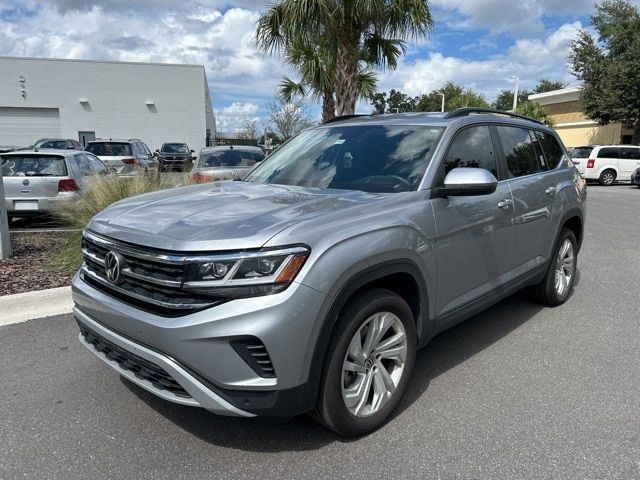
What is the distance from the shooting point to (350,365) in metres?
2.82

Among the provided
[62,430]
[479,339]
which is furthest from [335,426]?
[479,339]

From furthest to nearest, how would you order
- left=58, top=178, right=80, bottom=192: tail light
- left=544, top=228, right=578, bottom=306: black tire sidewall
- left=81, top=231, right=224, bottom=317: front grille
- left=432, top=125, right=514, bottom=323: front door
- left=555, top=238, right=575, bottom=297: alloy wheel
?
left=58, top=178, right=80, bottom=192: tail light → left=555, top=238, right=575, bottom=297: alloy wheel → left=544, top=228, right=578, bottom=306: black tire sidewall → left=432, top=125, right=514, bottom=323: front door → left=81, top=231, right=224, bottom=317: front grille

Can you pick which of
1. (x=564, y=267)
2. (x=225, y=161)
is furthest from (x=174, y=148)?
(x=564, y=267)

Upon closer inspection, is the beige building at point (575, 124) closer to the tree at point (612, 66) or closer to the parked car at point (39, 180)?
the tree at point (612, 66)

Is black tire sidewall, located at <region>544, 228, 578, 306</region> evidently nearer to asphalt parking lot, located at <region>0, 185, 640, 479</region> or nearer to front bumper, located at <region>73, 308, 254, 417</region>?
asphalt parking lot, located at <region>0, 185, 640, 479</region>

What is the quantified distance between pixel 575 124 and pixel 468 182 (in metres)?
42.6

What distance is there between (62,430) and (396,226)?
2.26 m

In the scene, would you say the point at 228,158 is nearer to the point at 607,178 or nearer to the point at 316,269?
the point at 316,269

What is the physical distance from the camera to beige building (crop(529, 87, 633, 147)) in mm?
36938

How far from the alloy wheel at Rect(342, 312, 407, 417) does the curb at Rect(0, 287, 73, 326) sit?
3.43 m

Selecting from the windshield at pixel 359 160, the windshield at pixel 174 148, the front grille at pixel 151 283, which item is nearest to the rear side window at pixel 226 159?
the windshield at pixel 359 160

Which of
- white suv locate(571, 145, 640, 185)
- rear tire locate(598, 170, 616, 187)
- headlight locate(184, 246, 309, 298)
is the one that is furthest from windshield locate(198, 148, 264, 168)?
rear tire locate(598, 170, 616, 187)

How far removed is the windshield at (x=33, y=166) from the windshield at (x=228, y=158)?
2.99 m

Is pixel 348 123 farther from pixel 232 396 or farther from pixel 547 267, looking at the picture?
pixel 232 396
